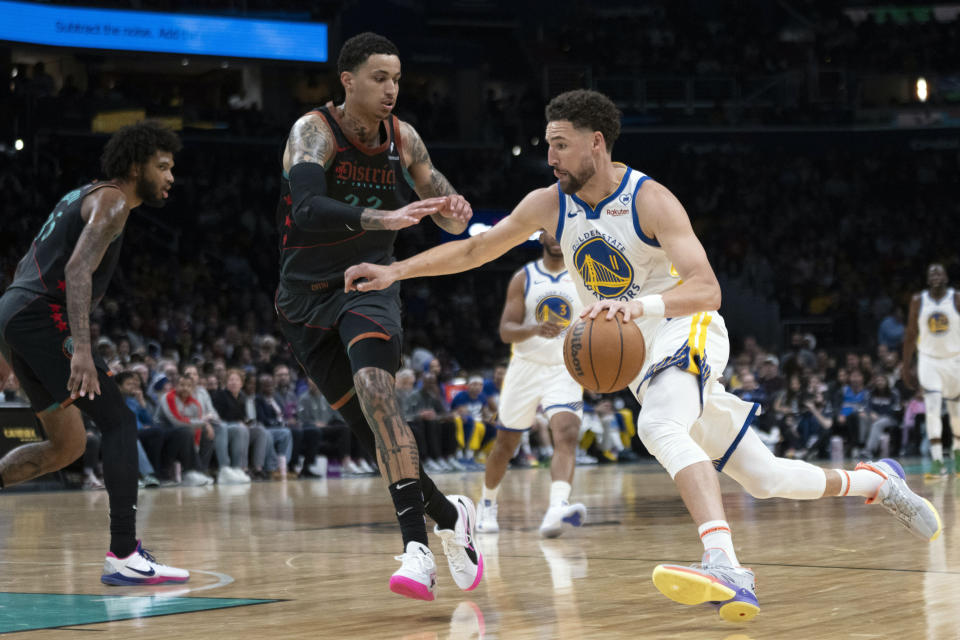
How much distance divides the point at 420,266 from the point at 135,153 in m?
1.74

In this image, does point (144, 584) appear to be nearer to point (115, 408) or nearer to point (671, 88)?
point (115, 408)

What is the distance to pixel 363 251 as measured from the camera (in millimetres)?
5219

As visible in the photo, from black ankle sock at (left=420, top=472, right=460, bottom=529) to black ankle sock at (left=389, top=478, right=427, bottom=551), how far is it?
13cm

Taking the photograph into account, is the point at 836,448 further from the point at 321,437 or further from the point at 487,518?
the point at 487,518

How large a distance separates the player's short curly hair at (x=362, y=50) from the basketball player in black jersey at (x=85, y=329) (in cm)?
106

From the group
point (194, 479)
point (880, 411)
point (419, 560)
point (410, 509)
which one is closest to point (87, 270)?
point (410, 509)

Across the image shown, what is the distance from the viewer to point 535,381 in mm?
8492

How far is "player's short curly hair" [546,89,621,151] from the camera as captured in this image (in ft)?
15.8

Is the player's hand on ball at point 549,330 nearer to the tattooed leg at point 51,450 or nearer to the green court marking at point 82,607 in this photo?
the tattooed leg at point 51,450

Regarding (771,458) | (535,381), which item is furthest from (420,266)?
(535,381)

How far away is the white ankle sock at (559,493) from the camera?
7387 mm

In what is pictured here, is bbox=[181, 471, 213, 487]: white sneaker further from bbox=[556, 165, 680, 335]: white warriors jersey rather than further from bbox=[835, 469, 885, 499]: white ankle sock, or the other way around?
bbox=[835, 469, 885, 499]: white ankle sock

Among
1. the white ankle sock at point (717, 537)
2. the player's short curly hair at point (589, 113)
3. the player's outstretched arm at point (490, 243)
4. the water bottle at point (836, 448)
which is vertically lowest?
the water bottle at point (836, 448)

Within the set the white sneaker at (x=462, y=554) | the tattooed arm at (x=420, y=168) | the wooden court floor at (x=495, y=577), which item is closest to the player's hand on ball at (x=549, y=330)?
the wooden court floor at (x=495, y=577)
